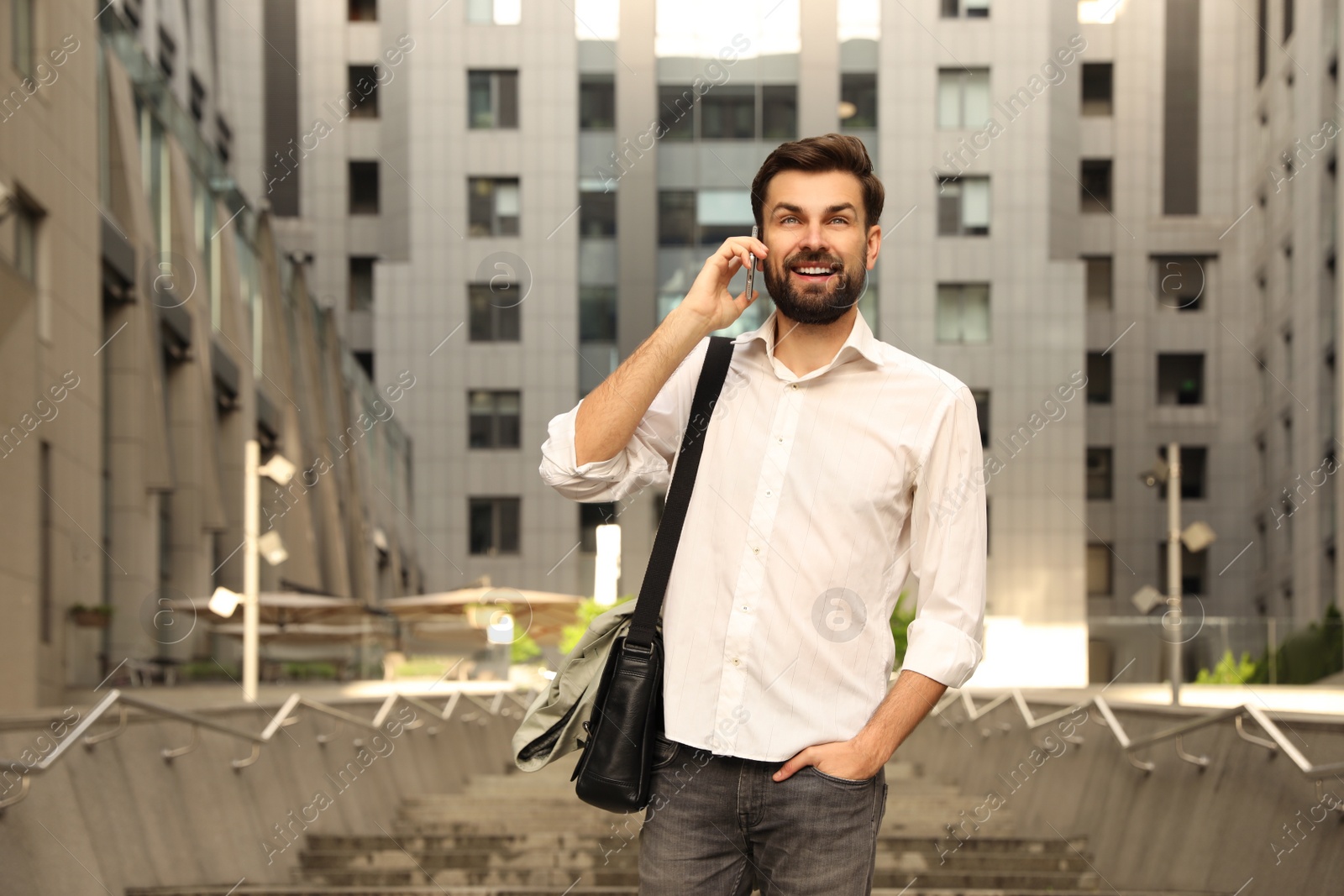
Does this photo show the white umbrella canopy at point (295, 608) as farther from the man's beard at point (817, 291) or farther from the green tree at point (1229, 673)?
the man's beard at point (817, 291)

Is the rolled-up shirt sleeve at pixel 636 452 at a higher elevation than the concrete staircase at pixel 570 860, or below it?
higher

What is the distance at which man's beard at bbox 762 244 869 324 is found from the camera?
8.95 ft

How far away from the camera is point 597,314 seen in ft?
131

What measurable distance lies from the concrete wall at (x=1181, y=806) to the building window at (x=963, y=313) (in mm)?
27397

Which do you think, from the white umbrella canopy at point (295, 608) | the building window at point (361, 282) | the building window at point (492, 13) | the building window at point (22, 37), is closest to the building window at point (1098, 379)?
the building window at point (492, 13)

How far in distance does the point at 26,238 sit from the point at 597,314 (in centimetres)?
2448

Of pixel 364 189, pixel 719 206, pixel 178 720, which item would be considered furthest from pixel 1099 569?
pixel 178 720

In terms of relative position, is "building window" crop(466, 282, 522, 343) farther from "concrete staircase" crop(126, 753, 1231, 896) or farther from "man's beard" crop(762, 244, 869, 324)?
"man's beard" crop(762, 244, 869, 324)

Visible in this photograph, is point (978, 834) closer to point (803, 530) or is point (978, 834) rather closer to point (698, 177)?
point (803, 530)

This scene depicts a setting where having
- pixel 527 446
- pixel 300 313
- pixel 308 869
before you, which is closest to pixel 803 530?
pixel 308 869

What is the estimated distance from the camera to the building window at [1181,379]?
4534 centimetres

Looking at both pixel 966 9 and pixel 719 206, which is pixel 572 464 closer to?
pixel 719 206

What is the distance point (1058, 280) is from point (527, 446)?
14.3 meters

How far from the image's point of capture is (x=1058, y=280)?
38.9 metres
